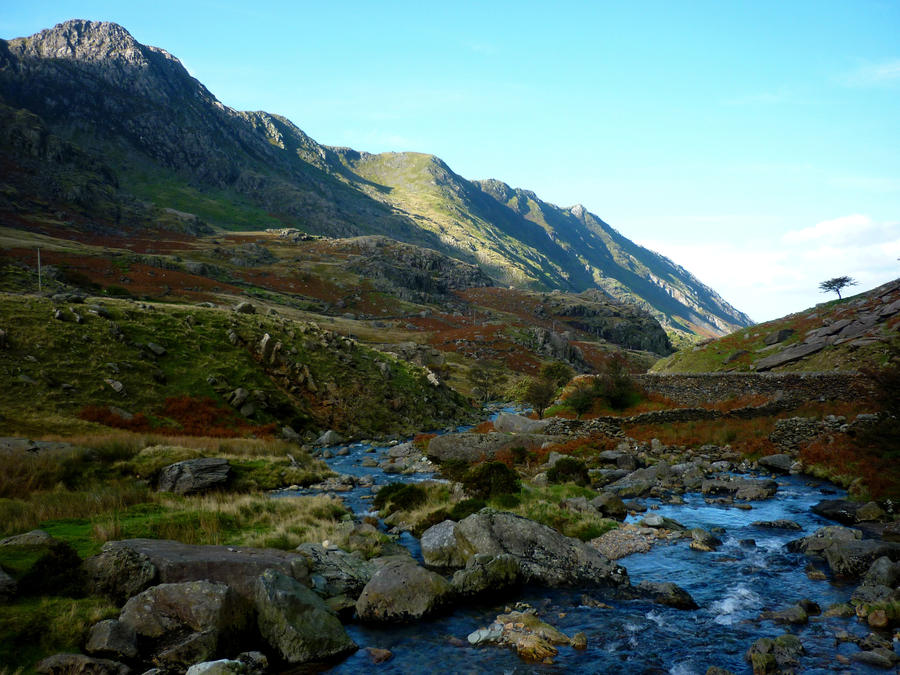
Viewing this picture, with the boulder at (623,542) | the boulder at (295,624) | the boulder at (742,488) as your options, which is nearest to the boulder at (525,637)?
the boulder at (295,624)

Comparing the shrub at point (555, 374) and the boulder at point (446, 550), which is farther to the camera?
the shrub at point (555, 374)

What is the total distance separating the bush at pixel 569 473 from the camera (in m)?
28.7

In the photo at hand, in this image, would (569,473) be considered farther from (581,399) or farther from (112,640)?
(112,640)

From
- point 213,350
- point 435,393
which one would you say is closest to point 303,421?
point 213,350

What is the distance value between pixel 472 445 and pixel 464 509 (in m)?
15.9

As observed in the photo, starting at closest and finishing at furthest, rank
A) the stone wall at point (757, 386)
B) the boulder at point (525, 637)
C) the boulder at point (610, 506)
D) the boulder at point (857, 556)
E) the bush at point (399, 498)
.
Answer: the boulder at point (525, 637) < the boulder at point (857, 556) < the boulder at point (610, 506) < the bush at point (399, 498) < the stone wall at point (757, 386)

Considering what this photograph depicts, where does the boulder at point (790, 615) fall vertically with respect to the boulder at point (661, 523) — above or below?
above

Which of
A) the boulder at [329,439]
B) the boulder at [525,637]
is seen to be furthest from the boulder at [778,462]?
the boulder at [329,439]

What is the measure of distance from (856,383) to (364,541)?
39.5m

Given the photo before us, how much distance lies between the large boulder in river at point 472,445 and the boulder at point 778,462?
15456 millimetres

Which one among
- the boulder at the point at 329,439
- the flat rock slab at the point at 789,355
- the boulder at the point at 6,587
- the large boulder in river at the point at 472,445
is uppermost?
the flat rock slab at the point at 789,355

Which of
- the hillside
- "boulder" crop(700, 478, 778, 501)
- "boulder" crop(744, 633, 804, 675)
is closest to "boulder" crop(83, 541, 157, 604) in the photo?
"boulder" crop(744, 633, 804, 675)

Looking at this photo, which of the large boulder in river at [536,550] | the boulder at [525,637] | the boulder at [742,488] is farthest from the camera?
the boulder at [742,488]

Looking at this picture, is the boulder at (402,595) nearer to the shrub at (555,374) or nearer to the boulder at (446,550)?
the boulder at (446,550)
